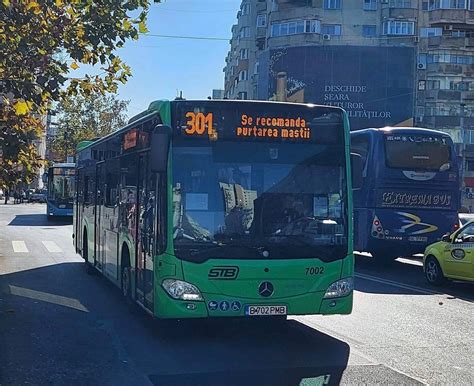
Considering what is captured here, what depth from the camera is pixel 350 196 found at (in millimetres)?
8672

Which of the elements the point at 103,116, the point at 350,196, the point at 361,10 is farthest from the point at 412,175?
the point at 103,116

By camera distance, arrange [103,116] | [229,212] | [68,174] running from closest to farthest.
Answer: [229,212] < [68,174] < [103,116]

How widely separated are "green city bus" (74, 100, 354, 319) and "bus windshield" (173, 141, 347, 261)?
0.04 ft

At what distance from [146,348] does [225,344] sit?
99cm

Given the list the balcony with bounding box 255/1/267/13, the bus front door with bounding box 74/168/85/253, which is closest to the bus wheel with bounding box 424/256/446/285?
the bus front door with bounding box 74/168/85/253

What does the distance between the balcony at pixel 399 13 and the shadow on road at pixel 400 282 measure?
47571 mm

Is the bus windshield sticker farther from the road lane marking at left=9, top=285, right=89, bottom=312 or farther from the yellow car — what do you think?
the yellow car

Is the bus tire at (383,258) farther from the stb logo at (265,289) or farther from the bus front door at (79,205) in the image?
the stb logo at (265,289)

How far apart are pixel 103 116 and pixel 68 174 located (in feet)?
104

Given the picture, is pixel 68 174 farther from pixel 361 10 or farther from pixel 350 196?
pixel 361 10

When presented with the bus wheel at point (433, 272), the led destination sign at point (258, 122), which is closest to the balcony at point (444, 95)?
the bus wheel at point (433, 272)

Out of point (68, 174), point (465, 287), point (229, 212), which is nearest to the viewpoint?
point (229, 212)

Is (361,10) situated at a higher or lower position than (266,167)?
higher

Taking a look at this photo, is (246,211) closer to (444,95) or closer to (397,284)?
(397,284)
